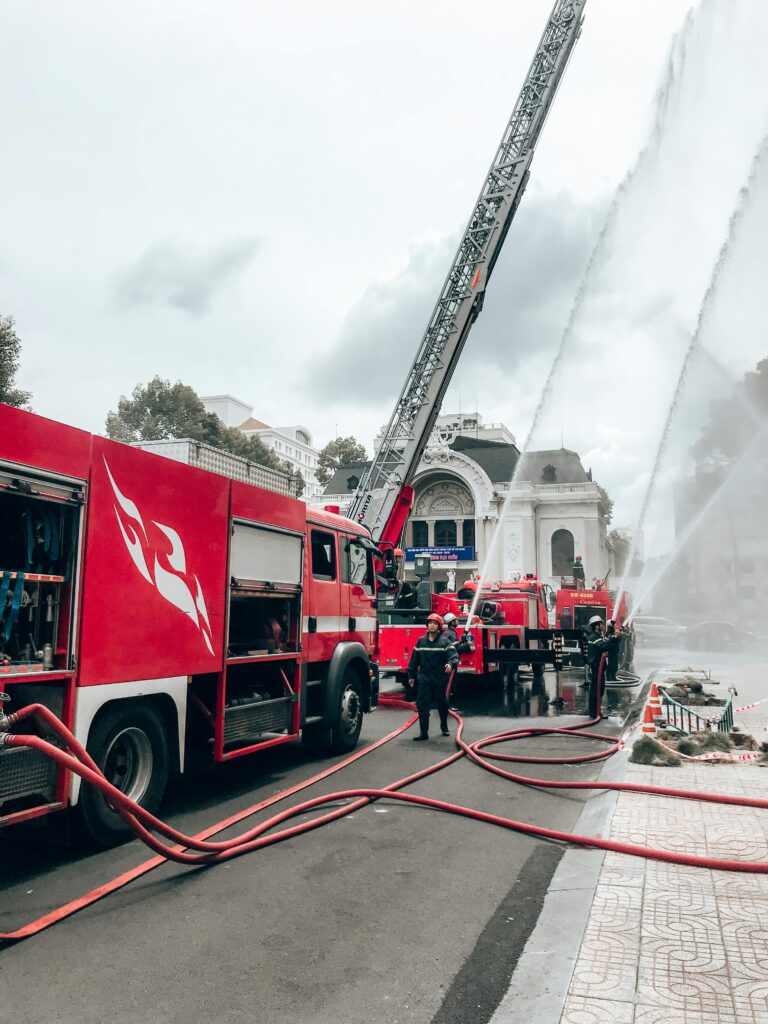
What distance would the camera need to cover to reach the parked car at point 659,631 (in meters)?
35.3

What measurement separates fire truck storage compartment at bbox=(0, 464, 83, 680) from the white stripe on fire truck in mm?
3371

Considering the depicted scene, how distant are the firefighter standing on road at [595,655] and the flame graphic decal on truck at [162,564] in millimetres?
7422

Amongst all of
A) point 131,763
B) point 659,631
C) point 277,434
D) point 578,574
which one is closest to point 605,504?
point 659,631

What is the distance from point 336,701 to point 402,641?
546cm

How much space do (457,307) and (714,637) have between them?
2375 cm

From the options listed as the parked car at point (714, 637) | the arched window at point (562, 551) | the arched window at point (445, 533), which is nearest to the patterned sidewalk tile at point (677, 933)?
the parked car at point (714, 637)

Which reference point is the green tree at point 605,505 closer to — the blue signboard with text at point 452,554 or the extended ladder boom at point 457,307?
the blue signboard with text at point 452,554

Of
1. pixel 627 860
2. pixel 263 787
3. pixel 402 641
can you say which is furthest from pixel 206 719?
pixel 402 641

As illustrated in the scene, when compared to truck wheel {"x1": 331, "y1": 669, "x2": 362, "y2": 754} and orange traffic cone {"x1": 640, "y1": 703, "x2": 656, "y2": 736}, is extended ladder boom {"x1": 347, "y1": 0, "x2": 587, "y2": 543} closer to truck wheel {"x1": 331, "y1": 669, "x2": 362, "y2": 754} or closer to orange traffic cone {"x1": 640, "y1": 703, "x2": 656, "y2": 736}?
truck wheel {"x1": 331, "y1": 669, "x2": 362, "y2": 754}

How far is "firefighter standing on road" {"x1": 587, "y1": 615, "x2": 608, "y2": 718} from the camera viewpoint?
39.3 feet

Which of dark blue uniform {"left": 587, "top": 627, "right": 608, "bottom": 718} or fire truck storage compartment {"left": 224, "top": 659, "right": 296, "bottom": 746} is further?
dark blue uniform {"left": 587, "top": 627, "right": 608, "bottom": 718}

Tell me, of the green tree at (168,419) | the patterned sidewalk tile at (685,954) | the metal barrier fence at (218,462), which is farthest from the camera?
the green tree at (168,419)

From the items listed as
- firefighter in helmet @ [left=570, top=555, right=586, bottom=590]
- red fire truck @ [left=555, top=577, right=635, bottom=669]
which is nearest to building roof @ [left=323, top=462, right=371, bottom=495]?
firefighter in helmet @ [left=570, top=555, right=586, bottom=590]

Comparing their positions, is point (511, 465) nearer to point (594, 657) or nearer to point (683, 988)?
point (594, 657)
